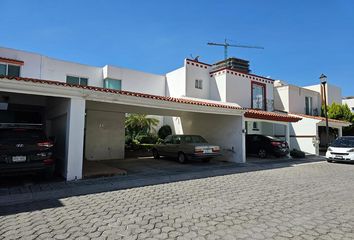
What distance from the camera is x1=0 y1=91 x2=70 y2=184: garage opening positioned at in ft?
23.6

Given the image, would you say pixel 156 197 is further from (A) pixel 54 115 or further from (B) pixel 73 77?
(B) pixel 73 77

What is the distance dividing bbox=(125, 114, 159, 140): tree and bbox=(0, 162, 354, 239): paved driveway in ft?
37.7

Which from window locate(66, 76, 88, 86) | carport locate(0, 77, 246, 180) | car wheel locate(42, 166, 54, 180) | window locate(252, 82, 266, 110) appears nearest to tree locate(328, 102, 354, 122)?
window locate(252, 82, 266, 110)

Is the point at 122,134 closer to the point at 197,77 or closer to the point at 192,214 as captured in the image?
the point at 197,77

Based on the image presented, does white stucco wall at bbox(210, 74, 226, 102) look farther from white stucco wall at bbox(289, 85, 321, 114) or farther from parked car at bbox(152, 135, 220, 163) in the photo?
white stucco wall at bbox(289, 85, 321, 114)

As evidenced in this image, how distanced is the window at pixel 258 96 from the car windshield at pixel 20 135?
1778 centimetres

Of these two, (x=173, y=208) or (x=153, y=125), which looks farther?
(x=153, y=125)

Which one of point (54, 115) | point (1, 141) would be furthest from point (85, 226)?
point (54, 115)

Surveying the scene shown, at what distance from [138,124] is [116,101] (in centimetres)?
978

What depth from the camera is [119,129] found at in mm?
15531

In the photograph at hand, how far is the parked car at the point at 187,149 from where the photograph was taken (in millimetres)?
12454

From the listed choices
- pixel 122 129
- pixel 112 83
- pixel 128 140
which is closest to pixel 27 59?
pixel 112 83

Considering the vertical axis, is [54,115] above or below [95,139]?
above

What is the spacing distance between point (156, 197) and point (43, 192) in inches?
120
